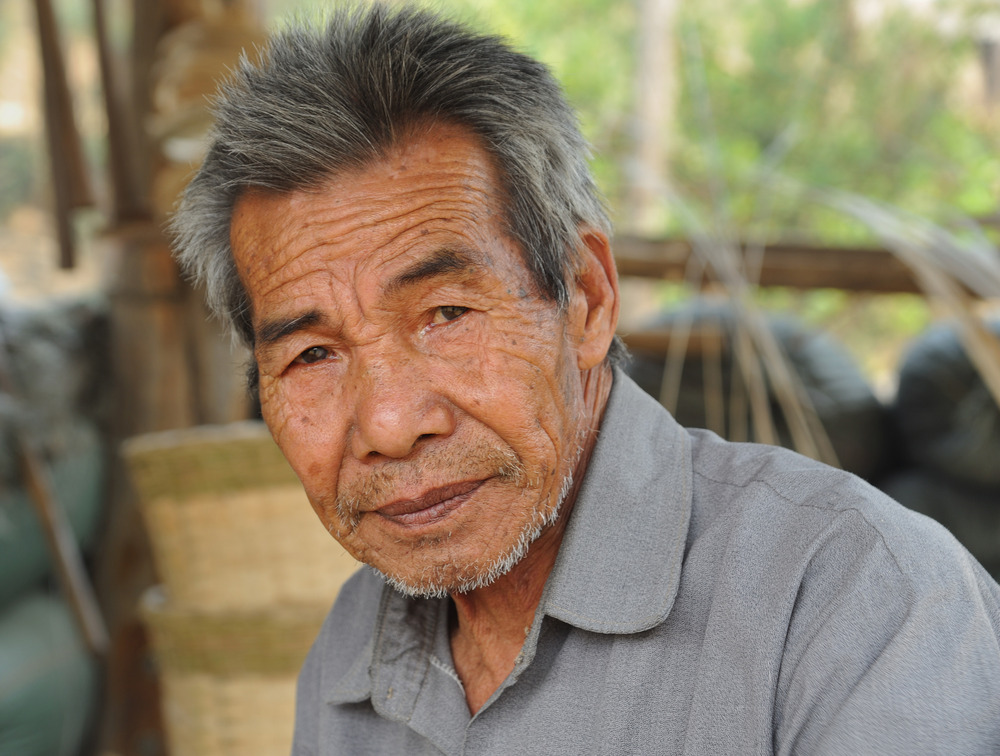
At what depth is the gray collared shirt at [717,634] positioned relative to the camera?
84 centimetres

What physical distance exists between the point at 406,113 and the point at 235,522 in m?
1.57

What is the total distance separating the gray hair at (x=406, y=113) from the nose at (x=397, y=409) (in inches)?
7.7

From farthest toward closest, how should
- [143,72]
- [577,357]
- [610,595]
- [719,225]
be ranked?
[143,72], [719,225], [577,357], [610,595]

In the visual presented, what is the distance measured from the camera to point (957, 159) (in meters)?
7.98

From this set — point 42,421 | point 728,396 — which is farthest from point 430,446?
point 42,421

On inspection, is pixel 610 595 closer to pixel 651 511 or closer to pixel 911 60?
pixel 651 511

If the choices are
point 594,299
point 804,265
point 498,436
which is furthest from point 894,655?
point 804,265

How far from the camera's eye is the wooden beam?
2770 mm

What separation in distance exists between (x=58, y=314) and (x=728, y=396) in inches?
93.1

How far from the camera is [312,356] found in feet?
3.88

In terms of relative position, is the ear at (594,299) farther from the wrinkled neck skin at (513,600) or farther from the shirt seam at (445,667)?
the shirt seam at (445,667)

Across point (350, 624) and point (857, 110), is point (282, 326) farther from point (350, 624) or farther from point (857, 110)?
point (857, 110)

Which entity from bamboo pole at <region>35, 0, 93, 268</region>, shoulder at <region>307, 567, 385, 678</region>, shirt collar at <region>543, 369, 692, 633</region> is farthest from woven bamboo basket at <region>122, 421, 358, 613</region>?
shirt collar at <region>543, 369, 692, 633</region>

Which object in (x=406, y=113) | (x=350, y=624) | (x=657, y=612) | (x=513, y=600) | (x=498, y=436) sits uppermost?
(x=406, y=113)
